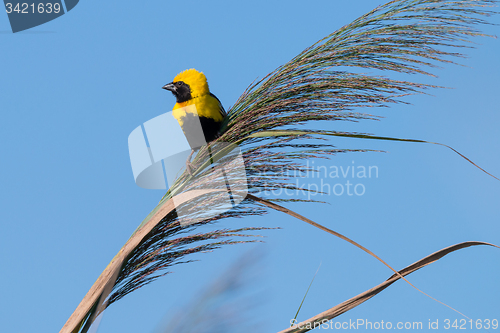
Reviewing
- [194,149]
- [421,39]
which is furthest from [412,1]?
[194,149]

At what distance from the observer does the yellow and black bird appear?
221cm

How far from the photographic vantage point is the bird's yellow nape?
260cm

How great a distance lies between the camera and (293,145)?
1.11 meters

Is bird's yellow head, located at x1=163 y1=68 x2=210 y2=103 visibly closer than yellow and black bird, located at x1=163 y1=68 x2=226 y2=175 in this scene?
No

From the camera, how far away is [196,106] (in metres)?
2.43

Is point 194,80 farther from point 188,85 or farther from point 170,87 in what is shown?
point 170,87

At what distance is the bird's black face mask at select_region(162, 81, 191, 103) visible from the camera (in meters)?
2.61

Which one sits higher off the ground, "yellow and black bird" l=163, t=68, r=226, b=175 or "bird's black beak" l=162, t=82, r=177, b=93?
"bird's black beak" l=162, t=82, r=177, b=93

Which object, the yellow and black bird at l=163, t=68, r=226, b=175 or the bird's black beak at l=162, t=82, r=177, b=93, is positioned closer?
the yellow and black bird at l=163, t=68, r=226, b=175

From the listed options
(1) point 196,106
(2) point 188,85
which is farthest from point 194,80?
(1) point 196,106

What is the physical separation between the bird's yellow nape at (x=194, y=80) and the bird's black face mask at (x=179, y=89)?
2 centimetres

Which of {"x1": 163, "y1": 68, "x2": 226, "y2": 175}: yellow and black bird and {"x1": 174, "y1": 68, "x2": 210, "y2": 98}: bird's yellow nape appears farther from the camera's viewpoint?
{"x1": 174, "y1": 68, "x2": 210, "y2": 98}: bird's yellow nape

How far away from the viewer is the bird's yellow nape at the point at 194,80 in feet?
8.52

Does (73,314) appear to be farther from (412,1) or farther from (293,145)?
(412,1)
